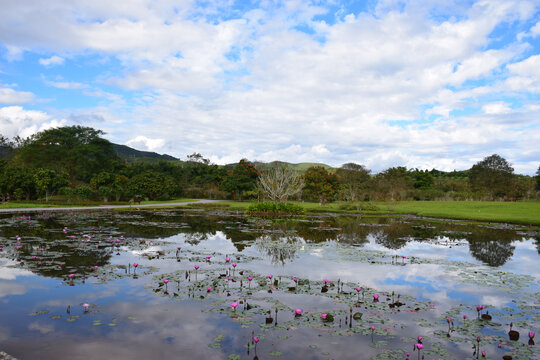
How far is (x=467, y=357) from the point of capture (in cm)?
518

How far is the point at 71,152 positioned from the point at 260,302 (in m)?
59.6

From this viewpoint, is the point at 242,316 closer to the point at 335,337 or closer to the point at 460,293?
the point at 335,337

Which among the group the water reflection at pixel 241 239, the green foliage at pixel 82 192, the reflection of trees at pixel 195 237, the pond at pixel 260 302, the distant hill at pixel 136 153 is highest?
the distant hill at pixel 136 153

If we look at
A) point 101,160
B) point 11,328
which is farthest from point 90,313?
point 101,160

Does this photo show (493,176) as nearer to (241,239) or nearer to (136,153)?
(241,239)

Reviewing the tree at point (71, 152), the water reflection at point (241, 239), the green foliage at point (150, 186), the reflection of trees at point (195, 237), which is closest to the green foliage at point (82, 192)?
the green foliage at point (150, 186)

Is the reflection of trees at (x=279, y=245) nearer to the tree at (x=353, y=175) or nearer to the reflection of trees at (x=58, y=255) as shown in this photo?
the reflection of trees at (x=58, y=255)

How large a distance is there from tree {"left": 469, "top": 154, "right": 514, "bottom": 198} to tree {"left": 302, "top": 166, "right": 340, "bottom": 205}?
2752cm

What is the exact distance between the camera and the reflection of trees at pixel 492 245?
43.6ft

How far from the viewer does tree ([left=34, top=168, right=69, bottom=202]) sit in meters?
40.3

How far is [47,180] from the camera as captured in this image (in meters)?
40.2

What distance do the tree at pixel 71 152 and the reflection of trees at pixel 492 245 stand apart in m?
56.0

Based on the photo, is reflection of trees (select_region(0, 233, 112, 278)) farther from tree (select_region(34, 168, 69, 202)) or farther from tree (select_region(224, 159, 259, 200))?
tree (select_region(224, 159, 259, 200))

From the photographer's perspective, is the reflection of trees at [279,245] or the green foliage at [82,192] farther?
the green foliage at [82,192]
